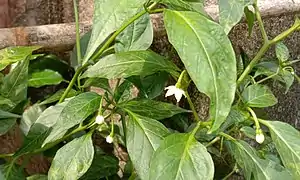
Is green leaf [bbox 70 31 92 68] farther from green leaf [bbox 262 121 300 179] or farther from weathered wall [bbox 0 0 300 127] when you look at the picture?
green leaf [bbox 262 121 300 179]

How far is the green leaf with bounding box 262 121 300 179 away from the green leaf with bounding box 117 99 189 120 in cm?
14

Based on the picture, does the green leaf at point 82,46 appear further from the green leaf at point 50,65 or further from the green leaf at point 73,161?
the green leaf at point 73,161

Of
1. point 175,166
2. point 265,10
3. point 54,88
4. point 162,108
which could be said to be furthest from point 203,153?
point 54,88

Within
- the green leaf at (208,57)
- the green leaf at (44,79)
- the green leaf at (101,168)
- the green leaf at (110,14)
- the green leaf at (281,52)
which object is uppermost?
the green leaf at (110,14)

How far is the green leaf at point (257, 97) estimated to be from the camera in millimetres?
838

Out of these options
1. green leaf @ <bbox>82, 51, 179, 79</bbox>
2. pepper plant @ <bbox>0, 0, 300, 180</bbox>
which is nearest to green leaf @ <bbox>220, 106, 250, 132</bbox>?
pepper plant @ <bbox>0, 0, 300, 180</bbox>

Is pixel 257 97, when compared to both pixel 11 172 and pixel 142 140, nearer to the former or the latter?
pixel 142 140

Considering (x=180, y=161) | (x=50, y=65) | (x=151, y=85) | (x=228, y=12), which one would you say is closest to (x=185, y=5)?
(x=228, y=12)

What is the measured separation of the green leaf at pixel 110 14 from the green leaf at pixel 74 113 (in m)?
0.16

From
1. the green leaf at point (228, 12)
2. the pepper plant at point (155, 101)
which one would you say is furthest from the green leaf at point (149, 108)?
the green leaf at point (228, 12)

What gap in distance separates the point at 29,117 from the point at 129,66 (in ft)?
0.87

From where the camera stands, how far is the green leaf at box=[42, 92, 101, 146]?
2.38 ft

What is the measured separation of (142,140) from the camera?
2.37 ft

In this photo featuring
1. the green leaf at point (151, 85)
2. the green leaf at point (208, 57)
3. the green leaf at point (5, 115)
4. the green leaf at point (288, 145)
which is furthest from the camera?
Answer: the green leaf at point (151, 85)
